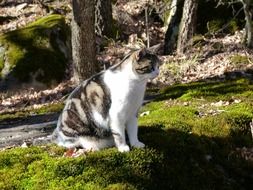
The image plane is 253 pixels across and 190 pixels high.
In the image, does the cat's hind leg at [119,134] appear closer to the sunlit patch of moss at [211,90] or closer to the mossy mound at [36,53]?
the sunlit patch of moss at [211,90]

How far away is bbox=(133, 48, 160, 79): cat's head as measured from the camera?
6.13 metres

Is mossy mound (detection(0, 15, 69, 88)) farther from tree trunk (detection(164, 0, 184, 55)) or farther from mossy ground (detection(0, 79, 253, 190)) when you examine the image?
mossy ground (detection(0, 79, 253, 190))

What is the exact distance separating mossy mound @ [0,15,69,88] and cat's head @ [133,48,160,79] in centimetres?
1042

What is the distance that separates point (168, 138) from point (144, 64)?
1653mm

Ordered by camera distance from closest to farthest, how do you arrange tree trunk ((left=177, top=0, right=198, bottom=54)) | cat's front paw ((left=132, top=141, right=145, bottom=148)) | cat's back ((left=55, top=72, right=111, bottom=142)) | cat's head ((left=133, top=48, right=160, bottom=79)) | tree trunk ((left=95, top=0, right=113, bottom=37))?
cat's head ((left=133, top=48, right=160, bottom=79)) → cat's back ((left=55, top=72, right=111, bottom=142)) → cat's front paw ((left=132, top=141, right=145, bottom=148)) → tree trunk ((left=177, top=0, right=198, bottom=54)) → tree trunk ((left=95, top=0, right=113, bottom=37))

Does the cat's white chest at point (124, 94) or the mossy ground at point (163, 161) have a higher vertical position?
the cat's white chest at point (124, 94)

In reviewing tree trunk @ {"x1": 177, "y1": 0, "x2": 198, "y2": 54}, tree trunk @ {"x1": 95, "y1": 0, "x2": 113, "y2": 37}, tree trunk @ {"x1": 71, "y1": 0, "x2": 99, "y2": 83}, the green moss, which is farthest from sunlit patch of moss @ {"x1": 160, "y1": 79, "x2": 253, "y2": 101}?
tree trunk @ {"x1": 95, "y1": 0, "x2": 113, "y2": 37}

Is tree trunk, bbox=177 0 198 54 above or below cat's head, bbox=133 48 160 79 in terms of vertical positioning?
below

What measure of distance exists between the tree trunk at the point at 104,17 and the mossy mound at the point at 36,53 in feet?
6.64

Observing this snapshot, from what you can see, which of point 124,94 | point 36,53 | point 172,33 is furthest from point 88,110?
point 172,33

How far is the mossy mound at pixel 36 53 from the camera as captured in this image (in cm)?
1637

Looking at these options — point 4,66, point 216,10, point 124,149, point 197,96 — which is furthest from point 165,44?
point 124,149

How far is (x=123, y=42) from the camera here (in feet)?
65.1

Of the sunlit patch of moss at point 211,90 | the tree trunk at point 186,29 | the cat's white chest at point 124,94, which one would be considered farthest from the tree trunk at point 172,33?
the cat's white chest at point 124,94
